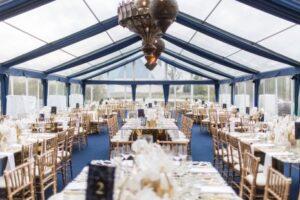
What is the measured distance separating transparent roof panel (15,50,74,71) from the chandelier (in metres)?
7.07

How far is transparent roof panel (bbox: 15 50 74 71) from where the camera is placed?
10828 millimetres

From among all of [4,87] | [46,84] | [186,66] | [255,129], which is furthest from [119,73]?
[255,129]

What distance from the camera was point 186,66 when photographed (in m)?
19.7

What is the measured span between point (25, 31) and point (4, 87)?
2595mm

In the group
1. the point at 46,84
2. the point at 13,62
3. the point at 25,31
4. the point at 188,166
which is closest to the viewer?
the point at 188,166

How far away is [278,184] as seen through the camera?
258cm

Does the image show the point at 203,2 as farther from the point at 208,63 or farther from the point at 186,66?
the point at 186,66

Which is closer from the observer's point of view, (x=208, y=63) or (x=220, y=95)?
(x=208, y=63)

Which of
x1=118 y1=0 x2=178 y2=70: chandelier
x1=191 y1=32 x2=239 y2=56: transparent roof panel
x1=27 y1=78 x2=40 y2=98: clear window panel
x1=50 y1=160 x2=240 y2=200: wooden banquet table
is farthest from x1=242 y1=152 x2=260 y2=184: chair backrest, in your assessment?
x1=27 y1=78 x2=40 y2=98: clear window panel

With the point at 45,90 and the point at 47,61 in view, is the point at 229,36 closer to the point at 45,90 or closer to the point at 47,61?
the point at 47,61

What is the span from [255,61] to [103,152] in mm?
6313

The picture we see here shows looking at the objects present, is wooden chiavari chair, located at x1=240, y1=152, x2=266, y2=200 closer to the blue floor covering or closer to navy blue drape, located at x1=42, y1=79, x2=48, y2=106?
the blue floor covering

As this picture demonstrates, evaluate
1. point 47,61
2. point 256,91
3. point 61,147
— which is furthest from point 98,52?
point 61,147

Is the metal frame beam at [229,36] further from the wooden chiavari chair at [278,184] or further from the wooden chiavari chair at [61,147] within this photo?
the wooden chiavari chair at [278,184]
